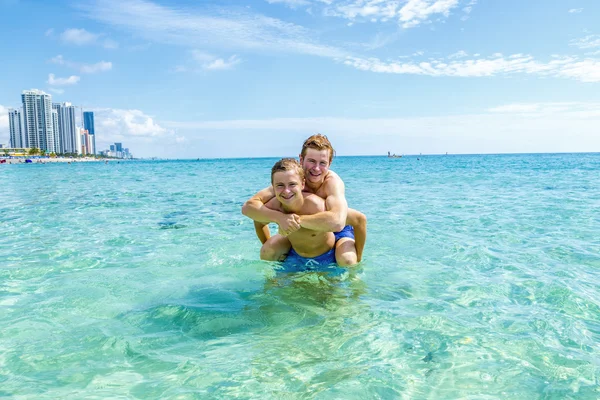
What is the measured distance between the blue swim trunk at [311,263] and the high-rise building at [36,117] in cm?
22516

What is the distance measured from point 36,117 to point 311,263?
230081mm

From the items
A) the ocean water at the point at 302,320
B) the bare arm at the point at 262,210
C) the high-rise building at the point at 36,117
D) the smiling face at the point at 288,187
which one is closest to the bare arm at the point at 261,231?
the ocean water at the point at 302,320

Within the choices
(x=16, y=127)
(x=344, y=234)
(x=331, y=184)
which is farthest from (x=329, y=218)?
(x=16, y=127)

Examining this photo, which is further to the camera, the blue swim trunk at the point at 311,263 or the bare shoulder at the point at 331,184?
the blue swim trunk at the point at 311,263

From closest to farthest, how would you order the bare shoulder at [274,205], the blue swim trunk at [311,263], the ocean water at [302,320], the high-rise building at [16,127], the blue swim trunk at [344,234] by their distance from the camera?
the ocean water at [302,320] < the bare shoulder at [274,205] < the blue swim trunk at [311,263] < the blue swim trunk at [344,234] < the high-rise building at [16,127]

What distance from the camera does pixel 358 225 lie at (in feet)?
18.5

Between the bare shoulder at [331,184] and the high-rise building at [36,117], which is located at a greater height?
the high-rise building at [36,117]

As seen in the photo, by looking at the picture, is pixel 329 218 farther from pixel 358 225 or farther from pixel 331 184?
pixel 358 225

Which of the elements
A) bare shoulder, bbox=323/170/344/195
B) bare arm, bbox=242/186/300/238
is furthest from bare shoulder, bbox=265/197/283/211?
bare shoulder, bbox=323/170/344/195

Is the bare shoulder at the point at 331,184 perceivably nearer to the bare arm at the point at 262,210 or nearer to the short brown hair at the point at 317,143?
the short brown hair at the point at 317,143

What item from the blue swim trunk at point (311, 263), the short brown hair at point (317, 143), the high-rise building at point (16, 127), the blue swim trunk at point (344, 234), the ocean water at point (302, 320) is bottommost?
the ocean water at point (302, 320)

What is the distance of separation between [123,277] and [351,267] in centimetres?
347

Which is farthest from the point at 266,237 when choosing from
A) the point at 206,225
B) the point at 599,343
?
the point at 206,225

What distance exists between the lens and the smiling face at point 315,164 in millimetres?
5168
